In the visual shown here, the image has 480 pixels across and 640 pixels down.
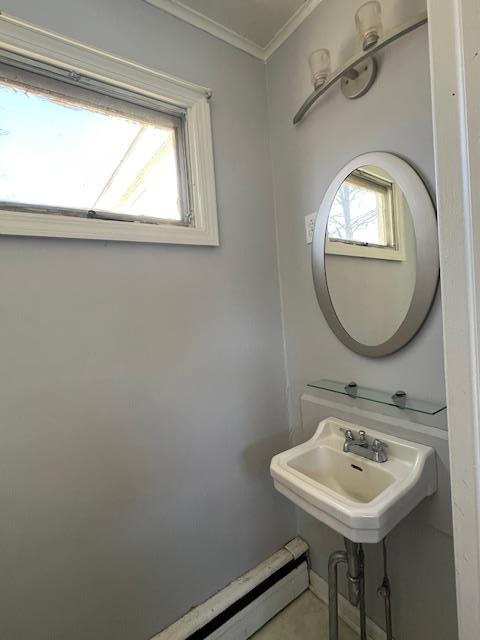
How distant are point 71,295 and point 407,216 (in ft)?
3.57

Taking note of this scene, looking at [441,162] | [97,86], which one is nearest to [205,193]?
[97,86]

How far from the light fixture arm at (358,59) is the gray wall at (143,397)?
29 cm

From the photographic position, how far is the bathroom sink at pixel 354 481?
785 millimetres

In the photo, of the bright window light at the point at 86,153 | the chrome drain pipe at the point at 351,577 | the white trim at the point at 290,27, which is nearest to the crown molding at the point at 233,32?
the white trim at the point at 290,27

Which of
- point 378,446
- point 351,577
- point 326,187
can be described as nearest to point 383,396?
point 378,446

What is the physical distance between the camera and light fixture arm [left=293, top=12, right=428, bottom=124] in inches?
32.5

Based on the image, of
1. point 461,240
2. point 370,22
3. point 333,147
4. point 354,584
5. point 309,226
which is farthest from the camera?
point 309,226

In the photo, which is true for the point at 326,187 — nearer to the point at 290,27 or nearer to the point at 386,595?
the point at 290,27

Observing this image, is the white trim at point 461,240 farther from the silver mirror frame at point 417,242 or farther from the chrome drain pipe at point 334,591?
the chrome drain pipe at point 334,591

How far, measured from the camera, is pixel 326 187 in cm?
117

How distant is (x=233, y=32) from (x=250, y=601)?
2363 millimetres

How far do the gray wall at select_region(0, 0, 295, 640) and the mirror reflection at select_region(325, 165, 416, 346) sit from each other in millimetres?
349

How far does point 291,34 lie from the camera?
4.05 feet

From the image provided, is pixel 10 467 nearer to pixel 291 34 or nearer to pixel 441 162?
pixel 441 162
